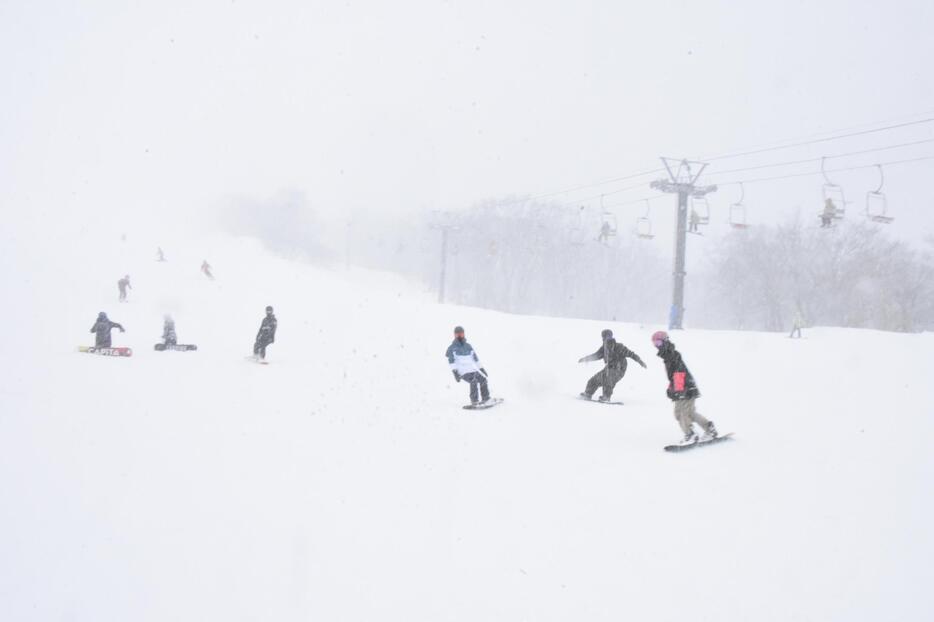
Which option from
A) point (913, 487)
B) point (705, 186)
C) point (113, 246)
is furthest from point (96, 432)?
point (113, 246)

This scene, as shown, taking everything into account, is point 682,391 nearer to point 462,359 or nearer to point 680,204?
point 462,359

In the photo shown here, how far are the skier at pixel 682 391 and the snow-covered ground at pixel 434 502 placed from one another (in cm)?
38

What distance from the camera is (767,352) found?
21469mm

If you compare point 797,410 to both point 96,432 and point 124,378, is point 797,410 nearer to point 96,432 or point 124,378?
point 96,432

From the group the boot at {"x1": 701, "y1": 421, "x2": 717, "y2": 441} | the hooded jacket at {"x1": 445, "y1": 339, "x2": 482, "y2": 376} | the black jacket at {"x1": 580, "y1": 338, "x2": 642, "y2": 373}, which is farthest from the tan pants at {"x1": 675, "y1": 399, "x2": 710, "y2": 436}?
the hooded jacket at {"x1": 445, "y1": 339, "x2": 482, "y2": 376}

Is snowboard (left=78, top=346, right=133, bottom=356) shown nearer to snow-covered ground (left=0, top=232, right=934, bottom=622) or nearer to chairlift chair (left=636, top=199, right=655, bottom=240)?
snow-covered ground (left=0, top=232, right=934, bottom=622)

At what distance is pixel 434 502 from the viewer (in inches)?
271

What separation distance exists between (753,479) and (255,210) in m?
106

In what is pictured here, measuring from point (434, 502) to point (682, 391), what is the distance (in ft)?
13.8

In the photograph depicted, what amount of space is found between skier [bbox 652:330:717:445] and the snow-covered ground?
0.38 m

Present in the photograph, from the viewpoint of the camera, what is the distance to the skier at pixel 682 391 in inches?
358

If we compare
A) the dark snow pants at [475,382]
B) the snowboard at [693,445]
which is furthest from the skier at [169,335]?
the snowboard at [693,445]

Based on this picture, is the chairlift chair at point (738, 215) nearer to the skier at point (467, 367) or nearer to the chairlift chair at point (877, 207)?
the chairlift chair at point (877, 207)

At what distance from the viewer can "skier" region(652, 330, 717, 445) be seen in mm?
9102
